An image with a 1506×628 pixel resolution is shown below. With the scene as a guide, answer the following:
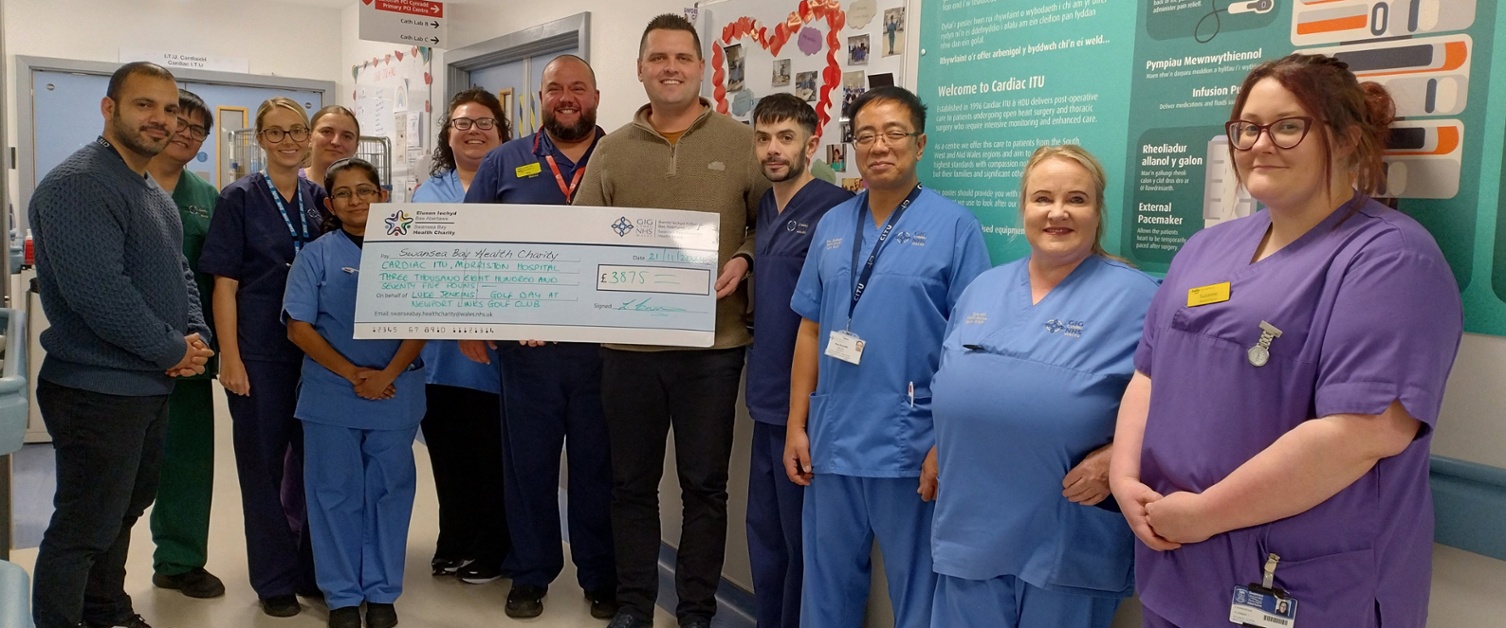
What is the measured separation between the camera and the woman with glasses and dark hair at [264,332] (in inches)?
110

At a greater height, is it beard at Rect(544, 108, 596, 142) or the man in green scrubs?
beard at Rect(544, 108, 596, 142)

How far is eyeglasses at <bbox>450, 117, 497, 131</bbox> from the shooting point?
10.7 feet

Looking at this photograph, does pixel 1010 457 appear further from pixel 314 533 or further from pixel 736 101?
pixel 314 533

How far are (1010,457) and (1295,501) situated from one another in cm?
51

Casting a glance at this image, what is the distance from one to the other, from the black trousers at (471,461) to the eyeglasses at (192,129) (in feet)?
3.36

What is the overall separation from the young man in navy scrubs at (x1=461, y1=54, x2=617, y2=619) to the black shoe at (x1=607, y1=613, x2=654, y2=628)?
10.9 inches

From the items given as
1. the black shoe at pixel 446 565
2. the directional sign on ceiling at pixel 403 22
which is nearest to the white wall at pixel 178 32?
the directional sign on ceiling at pixel 403 22

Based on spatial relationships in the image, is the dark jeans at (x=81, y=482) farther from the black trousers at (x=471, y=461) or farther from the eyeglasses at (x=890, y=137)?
the eyeglasses at (x=890, y=137)

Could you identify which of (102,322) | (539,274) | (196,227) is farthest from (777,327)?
(196,227)

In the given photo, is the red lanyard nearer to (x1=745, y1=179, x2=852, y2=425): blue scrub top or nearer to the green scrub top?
(x1=745, y1=179, x2=852, y2=425): blue scrub top

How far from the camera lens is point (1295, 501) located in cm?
131

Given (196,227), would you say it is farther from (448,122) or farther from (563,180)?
(563,180)

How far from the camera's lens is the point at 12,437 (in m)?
1.73

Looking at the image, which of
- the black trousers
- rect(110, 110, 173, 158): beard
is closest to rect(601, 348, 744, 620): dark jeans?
the black trousers
